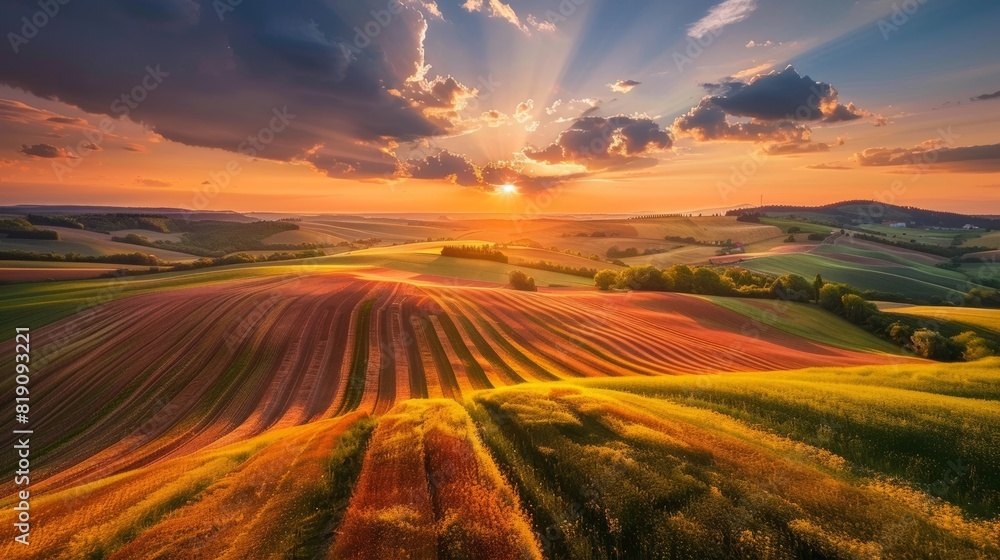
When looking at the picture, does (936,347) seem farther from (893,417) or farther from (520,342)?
(520,342)

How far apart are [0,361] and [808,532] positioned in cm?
5646

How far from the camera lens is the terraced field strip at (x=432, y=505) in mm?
11906

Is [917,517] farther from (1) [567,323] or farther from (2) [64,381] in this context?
(2) [64,381]

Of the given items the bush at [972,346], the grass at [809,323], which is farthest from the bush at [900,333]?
the bush at [972,346]

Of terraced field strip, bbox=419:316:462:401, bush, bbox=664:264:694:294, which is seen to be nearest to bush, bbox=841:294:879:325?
bush, bbox=664:264:694:294

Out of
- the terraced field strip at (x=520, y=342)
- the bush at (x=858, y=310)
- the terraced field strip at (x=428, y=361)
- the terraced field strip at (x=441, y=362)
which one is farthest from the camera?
the bush at (x=858, y=310)

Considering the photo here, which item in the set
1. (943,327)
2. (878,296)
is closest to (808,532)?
(943,327)

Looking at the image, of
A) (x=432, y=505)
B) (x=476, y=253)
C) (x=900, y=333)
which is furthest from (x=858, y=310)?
(x=476, y=253)

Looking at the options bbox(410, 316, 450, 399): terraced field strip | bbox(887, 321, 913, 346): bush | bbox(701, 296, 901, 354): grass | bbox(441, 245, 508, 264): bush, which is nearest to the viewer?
bbox(410, 316, 450, 399): terraced field strip

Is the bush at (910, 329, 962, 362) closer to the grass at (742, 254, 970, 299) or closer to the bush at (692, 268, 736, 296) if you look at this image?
the bush at (692, 268, 736, 296)

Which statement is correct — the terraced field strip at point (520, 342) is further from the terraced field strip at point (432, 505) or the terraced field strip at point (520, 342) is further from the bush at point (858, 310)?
the bush at point (858, 310)

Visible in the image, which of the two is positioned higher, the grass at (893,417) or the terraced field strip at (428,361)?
the grass at (893,417)

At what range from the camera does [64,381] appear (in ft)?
97.8

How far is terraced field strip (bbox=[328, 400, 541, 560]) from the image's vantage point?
11.9m
